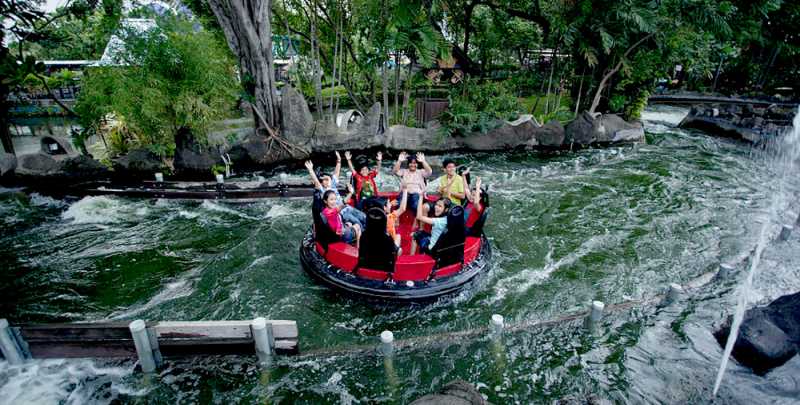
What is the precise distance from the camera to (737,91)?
20.5 m

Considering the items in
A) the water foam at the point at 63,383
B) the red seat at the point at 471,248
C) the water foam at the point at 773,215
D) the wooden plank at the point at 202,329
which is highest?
the red seat at the point at 471,248

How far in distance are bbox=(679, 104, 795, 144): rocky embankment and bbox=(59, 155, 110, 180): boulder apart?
65.1ft

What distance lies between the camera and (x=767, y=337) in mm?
4262

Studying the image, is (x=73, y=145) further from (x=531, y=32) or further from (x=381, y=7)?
(x=531, y=32)

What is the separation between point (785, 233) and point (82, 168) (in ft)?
47.1

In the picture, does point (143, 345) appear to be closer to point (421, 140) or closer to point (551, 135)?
point (421, 140)

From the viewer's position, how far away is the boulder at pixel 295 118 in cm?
1172

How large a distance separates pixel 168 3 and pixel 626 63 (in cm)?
1369

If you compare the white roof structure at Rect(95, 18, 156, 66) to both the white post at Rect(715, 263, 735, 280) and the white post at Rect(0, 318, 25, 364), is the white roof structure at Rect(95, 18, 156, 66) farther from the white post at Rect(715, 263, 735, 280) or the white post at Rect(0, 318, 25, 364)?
the white post at Rect(715, 263, 735, 280)

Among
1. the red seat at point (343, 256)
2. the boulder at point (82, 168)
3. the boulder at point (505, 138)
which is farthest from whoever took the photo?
the boulder at point (505, 138)

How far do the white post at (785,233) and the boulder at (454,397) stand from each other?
655 cm

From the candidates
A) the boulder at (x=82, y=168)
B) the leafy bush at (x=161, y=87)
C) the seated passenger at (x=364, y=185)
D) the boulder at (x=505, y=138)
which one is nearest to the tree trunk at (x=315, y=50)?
the leafy bush at (x=161, y=87)

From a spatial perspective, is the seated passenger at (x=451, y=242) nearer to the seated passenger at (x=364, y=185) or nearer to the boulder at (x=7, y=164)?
the seated passenger at (x=364, y=185)

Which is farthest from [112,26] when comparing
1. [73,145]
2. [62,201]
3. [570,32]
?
[570,32]
